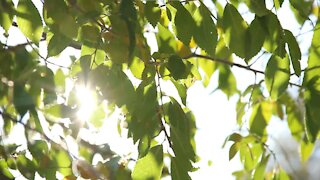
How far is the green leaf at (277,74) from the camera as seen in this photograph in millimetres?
993

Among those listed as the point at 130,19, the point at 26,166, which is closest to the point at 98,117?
the point at 26,166

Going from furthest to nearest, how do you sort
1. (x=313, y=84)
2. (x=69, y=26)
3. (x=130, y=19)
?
(x=313, y=84)
(x=69, y=26)
(x=130, y=19)

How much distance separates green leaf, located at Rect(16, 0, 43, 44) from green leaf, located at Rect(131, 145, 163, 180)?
25 cm

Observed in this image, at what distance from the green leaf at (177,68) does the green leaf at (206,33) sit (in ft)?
0.15

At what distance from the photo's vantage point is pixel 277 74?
3.28 ft

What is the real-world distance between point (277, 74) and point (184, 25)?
0.63 ft

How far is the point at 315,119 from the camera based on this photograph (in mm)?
1078

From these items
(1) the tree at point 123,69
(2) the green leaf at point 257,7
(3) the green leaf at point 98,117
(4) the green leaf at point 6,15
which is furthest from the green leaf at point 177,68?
(3) the green leaf at point 98,117

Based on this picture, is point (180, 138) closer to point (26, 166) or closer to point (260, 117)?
point (26, 166)

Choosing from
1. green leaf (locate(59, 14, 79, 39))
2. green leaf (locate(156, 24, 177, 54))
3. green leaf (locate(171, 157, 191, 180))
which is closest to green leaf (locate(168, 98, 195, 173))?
green leaf (locate(171, 157, 191, 180))

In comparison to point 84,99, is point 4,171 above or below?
below

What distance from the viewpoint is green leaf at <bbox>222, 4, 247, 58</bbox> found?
0.96 metres

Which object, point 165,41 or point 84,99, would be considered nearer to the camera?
point 84,99

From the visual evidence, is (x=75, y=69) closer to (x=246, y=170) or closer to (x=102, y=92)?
(x=102, y=92)
